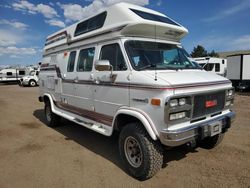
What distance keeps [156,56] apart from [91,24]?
6.06 ft

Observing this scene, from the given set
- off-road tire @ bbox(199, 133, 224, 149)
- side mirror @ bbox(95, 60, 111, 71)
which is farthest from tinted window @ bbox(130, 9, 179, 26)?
off-road tire @ bbox(199, 133, 224, 149)

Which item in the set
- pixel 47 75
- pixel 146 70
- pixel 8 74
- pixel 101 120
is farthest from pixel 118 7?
pixel 8 74

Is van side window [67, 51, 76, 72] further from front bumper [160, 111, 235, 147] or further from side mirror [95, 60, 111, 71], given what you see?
front bumper [160, 111, 235, 147]

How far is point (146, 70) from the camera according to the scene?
3979mm

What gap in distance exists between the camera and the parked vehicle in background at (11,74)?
34.8 metres

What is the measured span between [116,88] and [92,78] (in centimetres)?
94

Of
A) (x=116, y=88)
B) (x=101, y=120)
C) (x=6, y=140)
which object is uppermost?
(x=116, y=88)

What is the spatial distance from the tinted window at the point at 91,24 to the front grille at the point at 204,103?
259cm

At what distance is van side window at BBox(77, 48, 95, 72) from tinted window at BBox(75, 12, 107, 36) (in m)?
0.49

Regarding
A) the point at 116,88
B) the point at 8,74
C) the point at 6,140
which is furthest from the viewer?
the point at 8,74

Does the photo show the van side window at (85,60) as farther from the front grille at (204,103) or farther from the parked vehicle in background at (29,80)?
the parked vehicle in background at (29,80)

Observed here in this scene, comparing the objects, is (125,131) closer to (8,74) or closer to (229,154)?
(229,154)

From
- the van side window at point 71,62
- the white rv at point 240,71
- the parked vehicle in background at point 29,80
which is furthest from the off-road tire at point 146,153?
the parked vehicle in background at point 29,80

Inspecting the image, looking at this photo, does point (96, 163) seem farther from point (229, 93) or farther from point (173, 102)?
point (229, 93)
